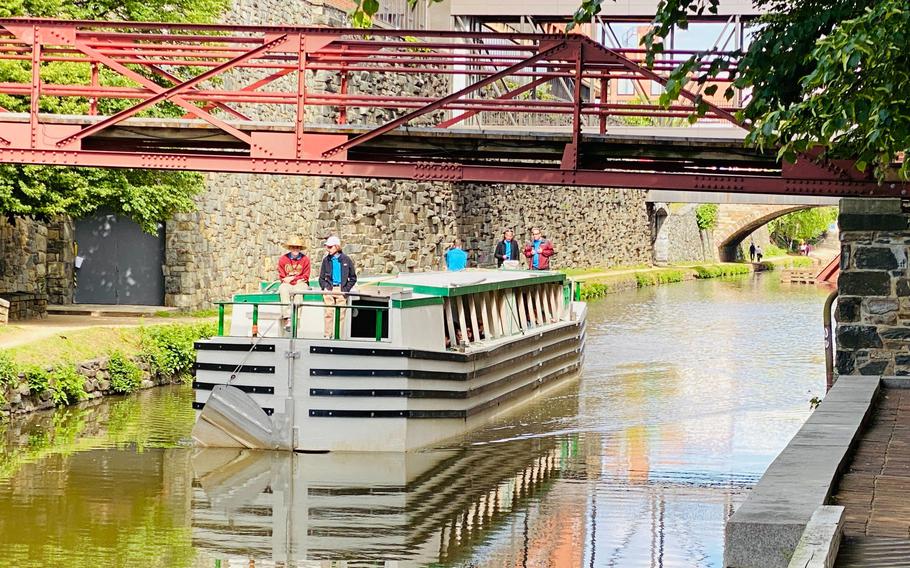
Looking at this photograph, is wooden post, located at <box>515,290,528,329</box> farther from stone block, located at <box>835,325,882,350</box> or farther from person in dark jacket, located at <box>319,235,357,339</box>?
stone block, located at <box>835,325,882,350</box>

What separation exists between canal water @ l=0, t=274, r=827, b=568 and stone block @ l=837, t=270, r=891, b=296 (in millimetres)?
2107

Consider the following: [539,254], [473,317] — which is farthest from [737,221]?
[473,317]

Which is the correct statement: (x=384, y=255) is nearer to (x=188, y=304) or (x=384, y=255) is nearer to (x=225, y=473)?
(x=188, y=304)

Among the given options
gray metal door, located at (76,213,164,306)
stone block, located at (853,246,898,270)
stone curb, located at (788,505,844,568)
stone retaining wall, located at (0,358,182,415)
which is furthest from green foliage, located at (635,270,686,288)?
stone curb, located at (788,505,844,568)

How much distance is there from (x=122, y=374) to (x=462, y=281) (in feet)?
15.7

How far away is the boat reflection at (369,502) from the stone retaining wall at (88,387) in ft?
9.55

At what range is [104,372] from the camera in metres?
19.8

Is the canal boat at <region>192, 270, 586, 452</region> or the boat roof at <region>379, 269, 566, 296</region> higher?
the boat roof at <region>379, 269, 566, 296</region>

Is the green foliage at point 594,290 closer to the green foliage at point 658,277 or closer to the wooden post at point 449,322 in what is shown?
the green foliage at point 658,277

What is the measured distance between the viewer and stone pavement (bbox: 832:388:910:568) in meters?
7.12

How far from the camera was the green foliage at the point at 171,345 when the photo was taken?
Answer: 21250mm

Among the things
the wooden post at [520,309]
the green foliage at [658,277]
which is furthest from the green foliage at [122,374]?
the green foliage at [658,277]

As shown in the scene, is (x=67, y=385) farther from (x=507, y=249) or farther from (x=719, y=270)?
(x=719, y=270)

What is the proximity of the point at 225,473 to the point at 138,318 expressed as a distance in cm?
1030
